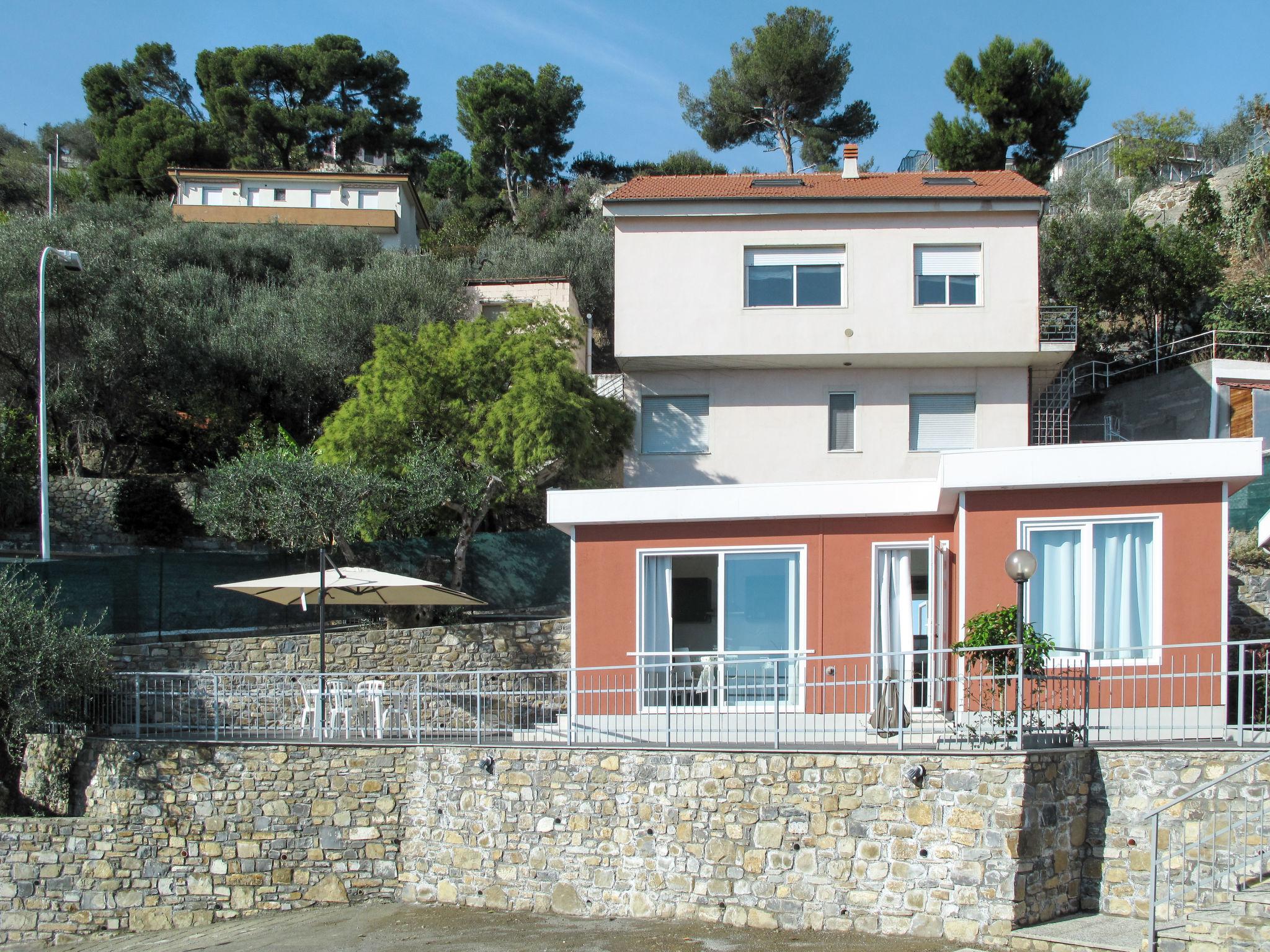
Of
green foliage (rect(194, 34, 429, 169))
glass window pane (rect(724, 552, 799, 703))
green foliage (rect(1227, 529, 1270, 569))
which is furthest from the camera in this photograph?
green foliage (rect(194, 34, 429, 169))

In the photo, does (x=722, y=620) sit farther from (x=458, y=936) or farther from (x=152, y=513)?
(x=152, y=513)

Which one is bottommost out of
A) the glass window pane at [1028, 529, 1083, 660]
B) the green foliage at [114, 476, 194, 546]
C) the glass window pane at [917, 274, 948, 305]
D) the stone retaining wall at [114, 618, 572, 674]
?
the stone retaining wall at [114, 618, 572, 674]

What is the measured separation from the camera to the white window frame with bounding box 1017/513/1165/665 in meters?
12.6

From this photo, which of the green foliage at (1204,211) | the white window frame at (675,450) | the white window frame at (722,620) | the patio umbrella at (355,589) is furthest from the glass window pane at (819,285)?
the green foliage at (1204,211)

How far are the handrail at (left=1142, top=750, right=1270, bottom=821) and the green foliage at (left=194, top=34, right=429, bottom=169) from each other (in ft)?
162

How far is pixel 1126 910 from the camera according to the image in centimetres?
1129

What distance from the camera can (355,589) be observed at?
1772 centimetres

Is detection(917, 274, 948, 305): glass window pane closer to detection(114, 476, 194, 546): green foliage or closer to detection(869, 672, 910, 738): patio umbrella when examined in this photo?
detection(869, 672, 910, 738): patio umbrella

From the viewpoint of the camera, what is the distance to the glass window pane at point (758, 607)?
14.4 m

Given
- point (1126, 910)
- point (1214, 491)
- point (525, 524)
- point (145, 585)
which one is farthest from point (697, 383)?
point (1126, 910)

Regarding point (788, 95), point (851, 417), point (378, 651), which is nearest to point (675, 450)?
point (851, 417)

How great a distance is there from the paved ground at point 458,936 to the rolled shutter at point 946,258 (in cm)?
1576

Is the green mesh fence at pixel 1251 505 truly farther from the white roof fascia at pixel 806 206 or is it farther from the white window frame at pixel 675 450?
the white window frame at pixel 675 450

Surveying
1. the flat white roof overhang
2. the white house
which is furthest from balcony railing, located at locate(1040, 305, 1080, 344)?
the white house
